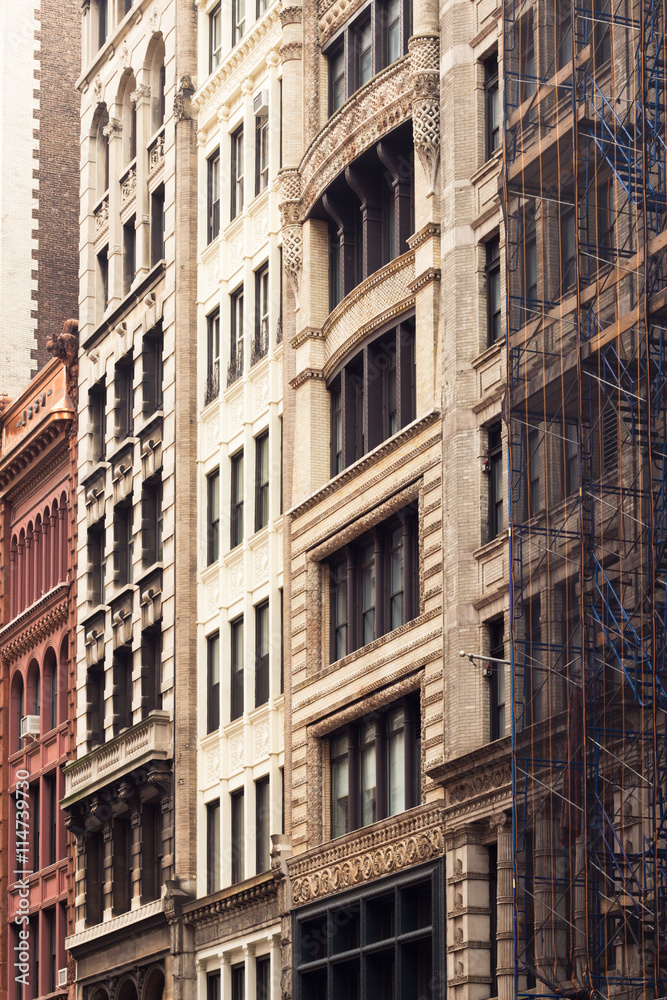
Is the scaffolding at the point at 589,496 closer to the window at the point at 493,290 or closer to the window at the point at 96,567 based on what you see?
the window at the point at 493,290

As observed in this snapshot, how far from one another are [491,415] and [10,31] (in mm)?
48534

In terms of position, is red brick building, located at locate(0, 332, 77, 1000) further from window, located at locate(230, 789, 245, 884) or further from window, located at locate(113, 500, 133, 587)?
window, located at locate(230, 789, 245, 884)

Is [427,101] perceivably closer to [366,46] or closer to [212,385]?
[366,46]

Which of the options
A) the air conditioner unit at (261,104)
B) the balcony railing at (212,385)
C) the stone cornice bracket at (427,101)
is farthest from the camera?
the balcony railing at (212,385)

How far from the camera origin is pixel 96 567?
2579 inches

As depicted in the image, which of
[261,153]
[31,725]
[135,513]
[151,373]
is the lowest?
[31,725]

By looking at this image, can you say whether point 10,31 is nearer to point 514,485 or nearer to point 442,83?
point 442,83

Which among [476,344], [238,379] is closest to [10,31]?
[238,379]

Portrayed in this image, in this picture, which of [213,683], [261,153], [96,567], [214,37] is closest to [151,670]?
[213,683]

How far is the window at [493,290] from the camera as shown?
43094mm

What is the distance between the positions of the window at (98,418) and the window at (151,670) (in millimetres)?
8443

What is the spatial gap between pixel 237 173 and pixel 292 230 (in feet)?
20.4

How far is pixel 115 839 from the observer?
60312mm

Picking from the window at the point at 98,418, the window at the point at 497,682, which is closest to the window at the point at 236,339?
the window at the point at 98,418
